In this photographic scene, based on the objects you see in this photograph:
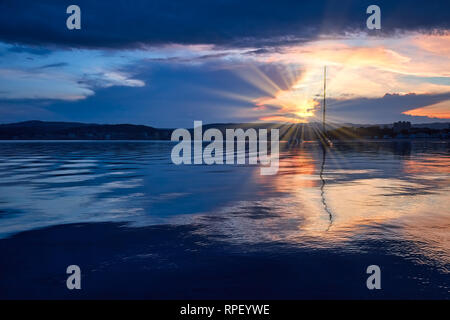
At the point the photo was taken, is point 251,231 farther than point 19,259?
Yes

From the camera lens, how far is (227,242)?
23.2ft

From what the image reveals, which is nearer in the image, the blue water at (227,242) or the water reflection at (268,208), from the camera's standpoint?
the blue water at (227,242)

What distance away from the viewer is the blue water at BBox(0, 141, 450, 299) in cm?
513

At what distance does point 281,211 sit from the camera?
991cm

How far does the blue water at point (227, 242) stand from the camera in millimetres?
5133

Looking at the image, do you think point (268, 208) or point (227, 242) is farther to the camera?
point (268, 208)

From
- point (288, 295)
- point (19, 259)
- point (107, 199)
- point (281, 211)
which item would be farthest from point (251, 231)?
point (107, 199)

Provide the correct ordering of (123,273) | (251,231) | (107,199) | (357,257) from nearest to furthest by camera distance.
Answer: (123,273) → (357,257) → (251,231) → (107,199)

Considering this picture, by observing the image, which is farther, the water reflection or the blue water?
the water reflection

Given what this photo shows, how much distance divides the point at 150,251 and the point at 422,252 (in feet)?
15.5
